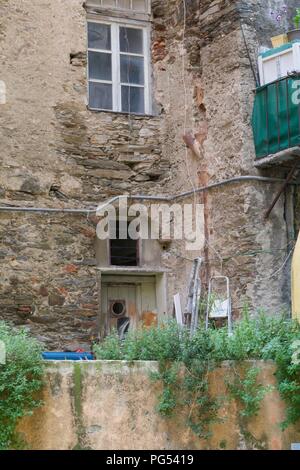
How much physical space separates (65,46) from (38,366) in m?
5.38

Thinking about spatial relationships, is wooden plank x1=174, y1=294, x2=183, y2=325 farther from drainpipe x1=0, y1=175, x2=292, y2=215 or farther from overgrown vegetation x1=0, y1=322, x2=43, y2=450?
overgrown vegetation x1=0, y1=322, x2=43, y2=450

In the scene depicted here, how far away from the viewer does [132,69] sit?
11.9m

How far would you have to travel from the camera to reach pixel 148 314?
11672 millimetres

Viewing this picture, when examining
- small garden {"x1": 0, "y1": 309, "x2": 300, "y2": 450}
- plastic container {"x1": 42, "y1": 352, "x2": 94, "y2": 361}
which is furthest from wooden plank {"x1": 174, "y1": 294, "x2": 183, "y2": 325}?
small garden {"x1": 0, "y1": 309, "x2": 300, "y2": 450}

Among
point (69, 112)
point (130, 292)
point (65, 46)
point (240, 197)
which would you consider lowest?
point (130, 292)

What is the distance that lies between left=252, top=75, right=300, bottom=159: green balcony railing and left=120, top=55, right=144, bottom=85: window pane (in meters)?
1.85

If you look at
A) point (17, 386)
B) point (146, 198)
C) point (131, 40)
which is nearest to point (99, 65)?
point (131, 40)

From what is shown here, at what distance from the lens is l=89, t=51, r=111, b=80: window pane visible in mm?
11672

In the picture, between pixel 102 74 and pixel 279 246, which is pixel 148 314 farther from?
pixel 102 74

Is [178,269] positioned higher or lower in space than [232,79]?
lower

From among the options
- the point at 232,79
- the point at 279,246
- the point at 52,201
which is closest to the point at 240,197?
the point at 279,246
